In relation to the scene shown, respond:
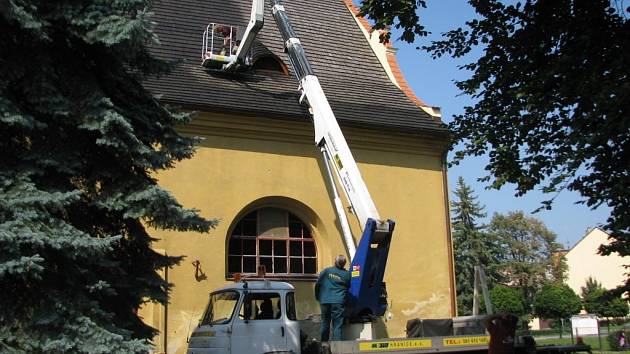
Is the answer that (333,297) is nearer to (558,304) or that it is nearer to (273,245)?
(273,245)

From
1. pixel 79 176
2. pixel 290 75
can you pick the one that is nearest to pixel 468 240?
pixel 290 75

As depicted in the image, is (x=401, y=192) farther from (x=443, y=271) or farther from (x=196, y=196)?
(x=196, y=196)

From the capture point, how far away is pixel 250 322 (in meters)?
9.63

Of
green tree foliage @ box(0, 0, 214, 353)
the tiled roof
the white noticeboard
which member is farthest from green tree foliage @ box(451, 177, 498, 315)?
green tree foliage @ box(0, 0, 214, 353)

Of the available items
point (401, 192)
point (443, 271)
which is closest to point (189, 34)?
point (401, 192)

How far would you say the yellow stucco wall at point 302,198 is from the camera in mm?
14320

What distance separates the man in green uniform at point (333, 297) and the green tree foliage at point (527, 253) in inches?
2079

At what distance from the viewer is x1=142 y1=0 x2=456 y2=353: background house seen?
47.8 ft

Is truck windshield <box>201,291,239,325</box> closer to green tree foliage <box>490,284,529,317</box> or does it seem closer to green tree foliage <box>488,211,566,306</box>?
green tree foliage <box>490,284,529,317</box>

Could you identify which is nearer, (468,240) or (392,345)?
(392,345)

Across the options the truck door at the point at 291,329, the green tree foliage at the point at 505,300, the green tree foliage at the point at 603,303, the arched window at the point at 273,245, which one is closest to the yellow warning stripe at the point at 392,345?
the truck door at the point at 291,329

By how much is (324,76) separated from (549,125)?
26.1 feet

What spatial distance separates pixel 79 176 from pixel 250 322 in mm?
3560

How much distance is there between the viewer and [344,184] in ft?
41.4
